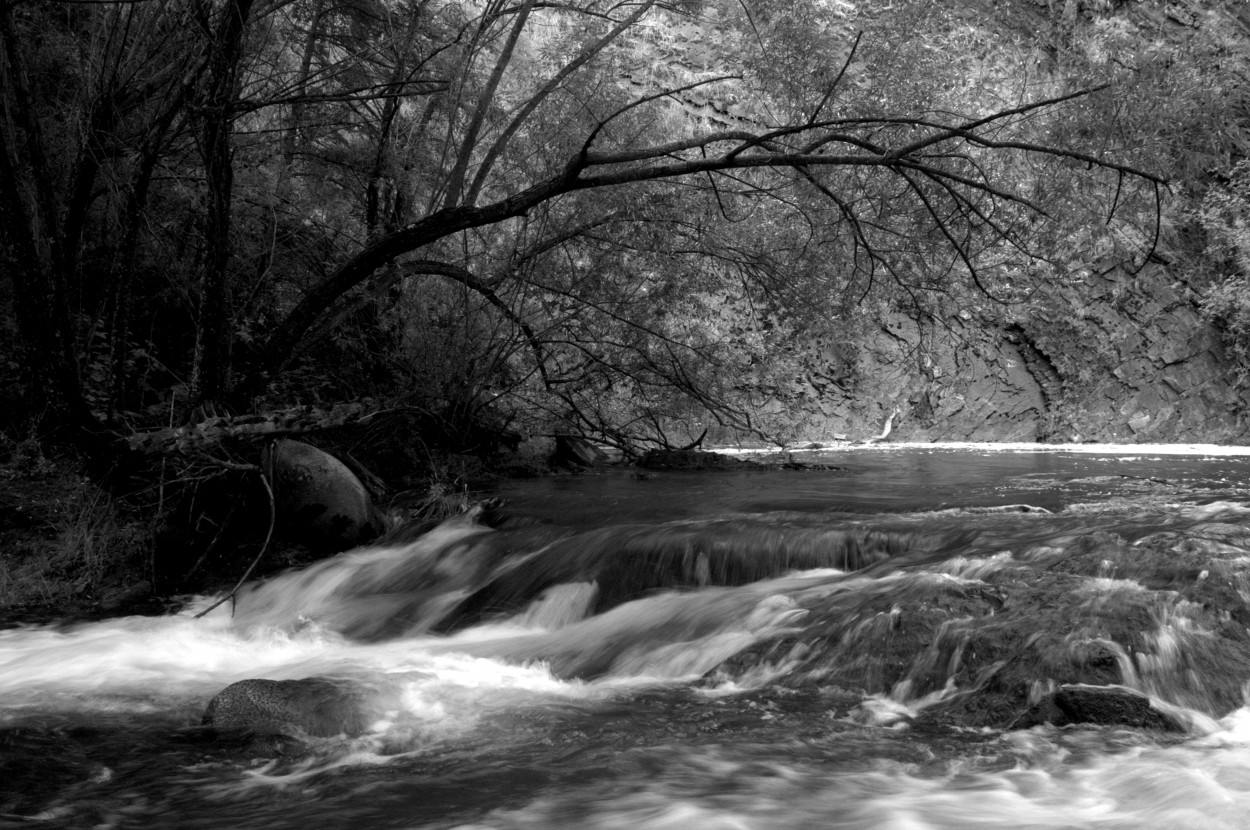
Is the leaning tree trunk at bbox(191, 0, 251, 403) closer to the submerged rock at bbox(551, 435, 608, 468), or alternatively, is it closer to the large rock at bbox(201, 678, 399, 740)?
the large rock at bbox(201, 678, 399, 740)

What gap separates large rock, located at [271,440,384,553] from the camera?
669 cm

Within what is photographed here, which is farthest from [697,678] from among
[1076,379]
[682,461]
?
[1076,379]

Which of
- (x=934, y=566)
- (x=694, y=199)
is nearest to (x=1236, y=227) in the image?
(x=694, y=199)

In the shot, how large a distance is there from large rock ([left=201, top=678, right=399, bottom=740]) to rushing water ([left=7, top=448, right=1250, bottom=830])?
0.13 ft

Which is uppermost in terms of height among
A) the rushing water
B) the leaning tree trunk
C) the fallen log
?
the leaning tree trunk

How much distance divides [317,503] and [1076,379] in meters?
17.3

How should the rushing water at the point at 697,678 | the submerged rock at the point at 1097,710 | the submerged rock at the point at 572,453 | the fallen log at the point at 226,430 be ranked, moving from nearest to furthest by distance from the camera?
the rushing water at the point at 697,678
the submerged rock at the point at 1097,710
the fallen log at the point at 226,430
the submerged rock at the point at 572,453

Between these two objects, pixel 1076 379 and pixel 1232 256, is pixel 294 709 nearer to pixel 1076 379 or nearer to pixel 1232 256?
pixel 1076 379

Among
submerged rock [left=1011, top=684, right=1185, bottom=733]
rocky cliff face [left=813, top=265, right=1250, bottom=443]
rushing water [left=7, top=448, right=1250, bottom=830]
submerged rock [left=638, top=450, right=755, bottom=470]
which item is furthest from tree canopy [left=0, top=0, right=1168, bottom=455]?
rocky cliff face [left=813, top=265, right=1250, bottom=443]

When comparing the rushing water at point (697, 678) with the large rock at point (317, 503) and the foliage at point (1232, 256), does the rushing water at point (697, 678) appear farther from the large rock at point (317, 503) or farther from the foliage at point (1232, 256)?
the foliage at point (1232, 256)

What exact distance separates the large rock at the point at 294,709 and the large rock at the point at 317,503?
2960 mm

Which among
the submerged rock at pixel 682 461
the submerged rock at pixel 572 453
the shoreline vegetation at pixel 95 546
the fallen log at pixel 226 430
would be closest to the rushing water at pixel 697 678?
the shoreline vegetation at pixel 95 546

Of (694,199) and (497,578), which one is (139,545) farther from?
(694,199)

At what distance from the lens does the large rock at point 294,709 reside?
350 cm
